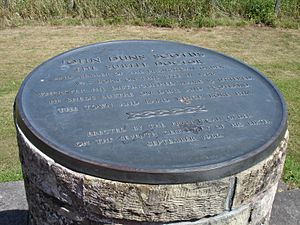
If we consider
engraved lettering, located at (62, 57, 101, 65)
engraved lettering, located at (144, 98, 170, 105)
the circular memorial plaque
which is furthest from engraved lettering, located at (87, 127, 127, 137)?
engraved lettering, located at (62, 57, 101, 65)

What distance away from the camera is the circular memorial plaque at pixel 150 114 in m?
2.14

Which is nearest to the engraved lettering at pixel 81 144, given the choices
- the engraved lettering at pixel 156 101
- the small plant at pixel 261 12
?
the engraved lettering at pixel 156 101

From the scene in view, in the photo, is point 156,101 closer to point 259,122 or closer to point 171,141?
point 171,141

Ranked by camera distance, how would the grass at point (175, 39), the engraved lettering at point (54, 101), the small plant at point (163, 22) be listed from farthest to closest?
1. the small plant at point (163, 22)
2. the grass at point (175, 39)
3. the engraved lettering at point (54, 101)

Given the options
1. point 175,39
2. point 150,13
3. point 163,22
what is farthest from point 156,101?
point 150,13

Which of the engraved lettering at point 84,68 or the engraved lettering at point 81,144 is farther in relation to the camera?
the engraved lettering at point 84,68

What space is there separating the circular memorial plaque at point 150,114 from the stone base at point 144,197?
0.04 m

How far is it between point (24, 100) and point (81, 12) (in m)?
5.64

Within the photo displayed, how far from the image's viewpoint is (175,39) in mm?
7262

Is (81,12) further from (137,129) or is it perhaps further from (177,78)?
(137,129)

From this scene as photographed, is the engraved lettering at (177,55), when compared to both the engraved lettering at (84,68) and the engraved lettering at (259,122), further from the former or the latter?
the engraved lettering at (259,122)

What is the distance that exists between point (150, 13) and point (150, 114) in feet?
18.8

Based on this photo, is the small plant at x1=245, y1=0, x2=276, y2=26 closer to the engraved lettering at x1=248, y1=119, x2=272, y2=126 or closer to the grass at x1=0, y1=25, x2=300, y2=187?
the grass at x1=0, y1=25, x2=300, y2=187

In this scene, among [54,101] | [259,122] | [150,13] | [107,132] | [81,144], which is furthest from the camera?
[150,13]
